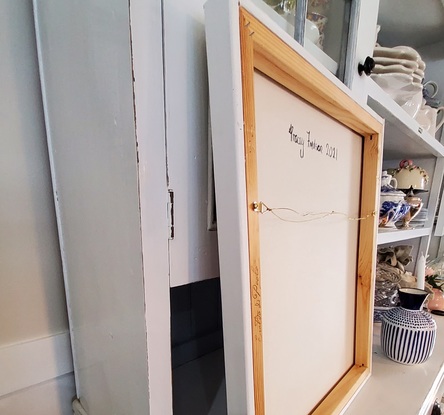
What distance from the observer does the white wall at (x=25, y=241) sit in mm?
442

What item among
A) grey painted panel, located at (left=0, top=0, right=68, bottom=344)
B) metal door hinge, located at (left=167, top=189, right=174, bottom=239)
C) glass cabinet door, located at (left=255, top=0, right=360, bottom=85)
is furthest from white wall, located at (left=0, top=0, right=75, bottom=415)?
glass cabinet door, located at (left=255, top=0, right=360, bottom=85)

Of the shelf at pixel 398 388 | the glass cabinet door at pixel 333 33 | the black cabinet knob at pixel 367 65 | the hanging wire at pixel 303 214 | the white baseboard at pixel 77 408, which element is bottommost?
the shelf at pixel 398 388

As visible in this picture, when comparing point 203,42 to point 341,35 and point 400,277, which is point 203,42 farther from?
point 400,277

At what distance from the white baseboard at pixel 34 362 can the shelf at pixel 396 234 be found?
70 centimetres

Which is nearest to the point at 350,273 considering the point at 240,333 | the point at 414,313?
the point at 414,313

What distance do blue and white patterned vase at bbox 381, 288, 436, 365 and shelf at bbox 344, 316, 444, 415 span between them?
25mm

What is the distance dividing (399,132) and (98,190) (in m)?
0.86

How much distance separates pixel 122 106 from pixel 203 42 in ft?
0.37

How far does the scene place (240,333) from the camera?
0.27 meters

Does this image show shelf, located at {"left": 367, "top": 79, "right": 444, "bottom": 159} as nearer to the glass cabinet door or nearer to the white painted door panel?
the glass cabinet door

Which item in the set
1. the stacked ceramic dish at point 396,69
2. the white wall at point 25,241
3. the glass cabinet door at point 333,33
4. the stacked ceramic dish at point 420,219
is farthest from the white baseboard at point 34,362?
the stacked ceramic dish at point 420,219

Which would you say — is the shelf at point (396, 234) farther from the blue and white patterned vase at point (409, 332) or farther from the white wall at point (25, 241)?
the white wall at point (25, 241)

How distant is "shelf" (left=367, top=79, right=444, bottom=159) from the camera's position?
2.02 ft

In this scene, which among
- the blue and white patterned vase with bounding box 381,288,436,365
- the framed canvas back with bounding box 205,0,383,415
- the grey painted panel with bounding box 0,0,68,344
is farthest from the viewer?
the blue and white patterned vase with bounding box 381,288,436,365
